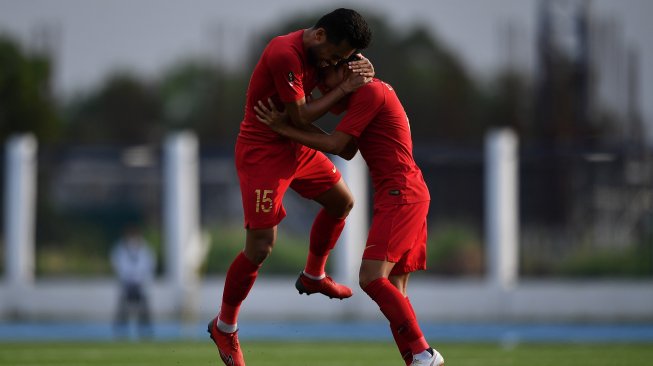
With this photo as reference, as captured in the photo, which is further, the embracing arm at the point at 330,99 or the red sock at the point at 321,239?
the red sock at the point at 321,239

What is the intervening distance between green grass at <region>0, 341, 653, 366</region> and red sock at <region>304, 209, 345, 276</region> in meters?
3.42

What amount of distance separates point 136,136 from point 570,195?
47.3 m

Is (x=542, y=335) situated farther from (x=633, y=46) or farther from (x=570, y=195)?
(x=633, y=46)

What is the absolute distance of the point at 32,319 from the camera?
25.3 metres

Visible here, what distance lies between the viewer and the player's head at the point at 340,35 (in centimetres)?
908

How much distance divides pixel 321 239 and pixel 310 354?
6050mm

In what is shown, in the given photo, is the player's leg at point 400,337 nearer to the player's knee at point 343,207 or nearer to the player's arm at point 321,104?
the player's knee at point 343,207

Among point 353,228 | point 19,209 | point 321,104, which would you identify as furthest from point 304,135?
point 19,209

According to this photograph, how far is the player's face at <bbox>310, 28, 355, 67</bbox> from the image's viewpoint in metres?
9.18

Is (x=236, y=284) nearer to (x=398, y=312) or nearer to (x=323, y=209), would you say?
(x=323, y=209)

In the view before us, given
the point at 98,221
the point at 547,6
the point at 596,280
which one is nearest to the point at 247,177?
the point at 596,280

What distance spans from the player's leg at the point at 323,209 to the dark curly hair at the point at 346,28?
1.10m

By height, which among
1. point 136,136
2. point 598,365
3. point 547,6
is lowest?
point 136,136

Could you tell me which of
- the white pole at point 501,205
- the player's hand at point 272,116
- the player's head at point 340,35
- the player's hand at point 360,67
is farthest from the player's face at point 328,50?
the white pole at point 501,205
